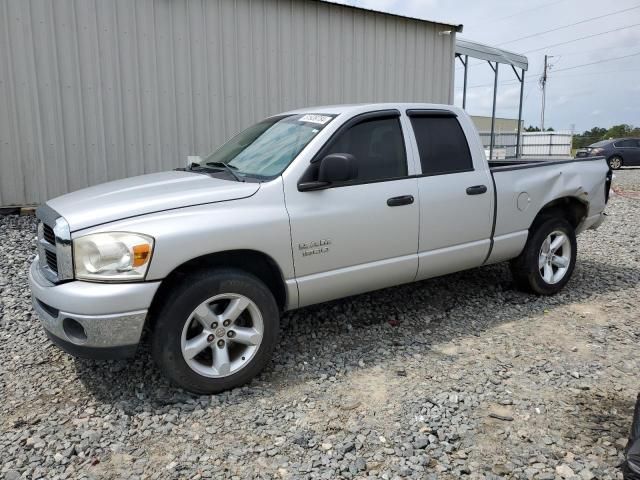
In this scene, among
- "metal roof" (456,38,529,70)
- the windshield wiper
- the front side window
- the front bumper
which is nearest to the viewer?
the front bumper

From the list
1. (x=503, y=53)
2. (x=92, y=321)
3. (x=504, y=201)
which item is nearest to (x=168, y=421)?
(x=92, y=321)

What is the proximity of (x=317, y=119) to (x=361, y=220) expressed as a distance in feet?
2.84

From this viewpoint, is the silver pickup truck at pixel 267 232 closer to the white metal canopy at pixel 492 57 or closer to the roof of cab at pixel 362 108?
the roof of cab at pixel 362 108

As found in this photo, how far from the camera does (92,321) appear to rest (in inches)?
112

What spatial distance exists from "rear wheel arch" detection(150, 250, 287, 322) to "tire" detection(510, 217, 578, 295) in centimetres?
256

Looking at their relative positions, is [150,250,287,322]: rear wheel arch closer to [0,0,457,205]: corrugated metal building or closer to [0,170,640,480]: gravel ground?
[0,170,640,480]: gravel ground

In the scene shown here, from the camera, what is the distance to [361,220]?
12.1 feet

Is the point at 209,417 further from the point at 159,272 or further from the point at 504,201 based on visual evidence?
the point at 504,201

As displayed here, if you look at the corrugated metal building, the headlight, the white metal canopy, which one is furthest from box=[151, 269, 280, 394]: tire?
the white metal canopy

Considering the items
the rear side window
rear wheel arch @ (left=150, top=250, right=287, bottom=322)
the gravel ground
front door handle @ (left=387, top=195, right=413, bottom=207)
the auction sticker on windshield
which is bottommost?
the gravel ground

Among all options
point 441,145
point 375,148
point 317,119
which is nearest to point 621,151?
point 441,145

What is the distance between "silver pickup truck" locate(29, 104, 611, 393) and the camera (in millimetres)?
2932

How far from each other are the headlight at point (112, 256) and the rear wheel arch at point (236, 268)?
203 mm

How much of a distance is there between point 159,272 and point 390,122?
216 cm
